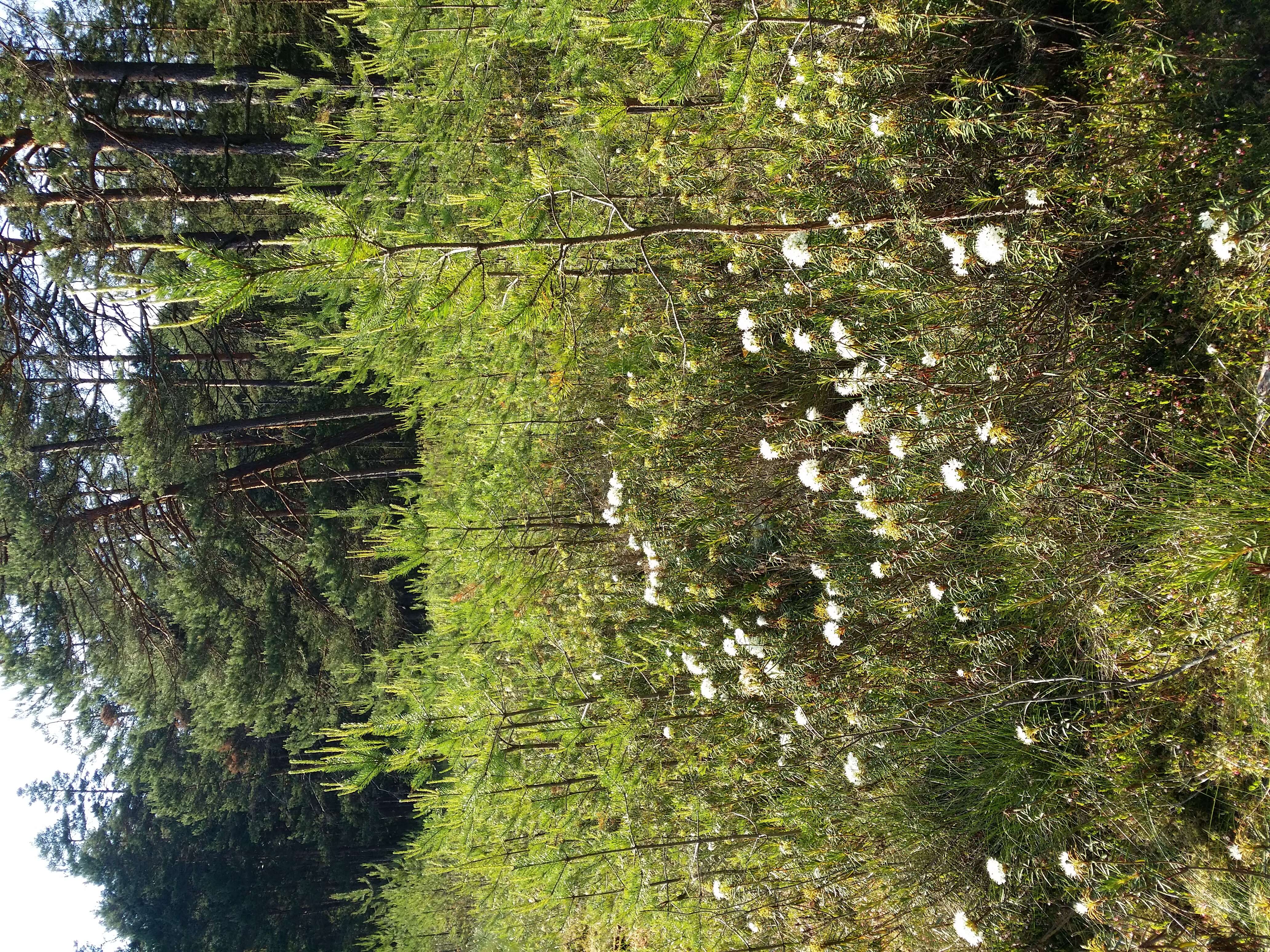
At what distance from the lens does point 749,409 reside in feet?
13.8

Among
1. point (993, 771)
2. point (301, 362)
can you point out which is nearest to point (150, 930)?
point (301, 362)

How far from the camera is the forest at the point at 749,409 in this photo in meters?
2.79

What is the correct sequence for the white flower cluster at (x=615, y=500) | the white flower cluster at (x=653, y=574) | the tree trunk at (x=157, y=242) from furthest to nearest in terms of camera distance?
the white flower cluster at (x=615, y=500) < the white flower cluster at (x=653, y=574) < the tree trunk at (x=157, y=242)

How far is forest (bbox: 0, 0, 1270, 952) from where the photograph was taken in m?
2.79

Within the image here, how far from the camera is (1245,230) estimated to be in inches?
98.3

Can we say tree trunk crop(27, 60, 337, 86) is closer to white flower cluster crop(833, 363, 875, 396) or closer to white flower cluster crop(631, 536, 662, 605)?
white flower cluster crop(631, 536, 662, 605)

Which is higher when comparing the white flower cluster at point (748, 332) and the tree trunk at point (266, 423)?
the white flower cluster at point (748, 332)

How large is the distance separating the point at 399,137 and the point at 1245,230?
16.8ft

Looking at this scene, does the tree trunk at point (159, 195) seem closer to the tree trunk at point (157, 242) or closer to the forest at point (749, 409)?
the forest at point (749, 409)

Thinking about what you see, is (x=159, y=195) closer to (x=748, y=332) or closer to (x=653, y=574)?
(x=653, y=574)

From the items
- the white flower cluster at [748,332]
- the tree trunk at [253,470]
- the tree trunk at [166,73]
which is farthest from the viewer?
the tree trunk at [253,470]

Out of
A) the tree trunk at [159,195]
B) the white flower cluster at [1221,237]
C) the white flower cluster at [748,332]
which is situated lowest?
the white flower cluster at [748,332]

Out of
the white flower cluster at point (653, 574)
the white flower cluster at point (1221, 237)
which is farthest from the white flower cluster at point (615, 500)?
the white flower cluster at point (1221, 237)

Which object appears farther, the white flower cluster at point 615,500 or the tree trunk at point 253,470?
the tree trunk at point 253,470
